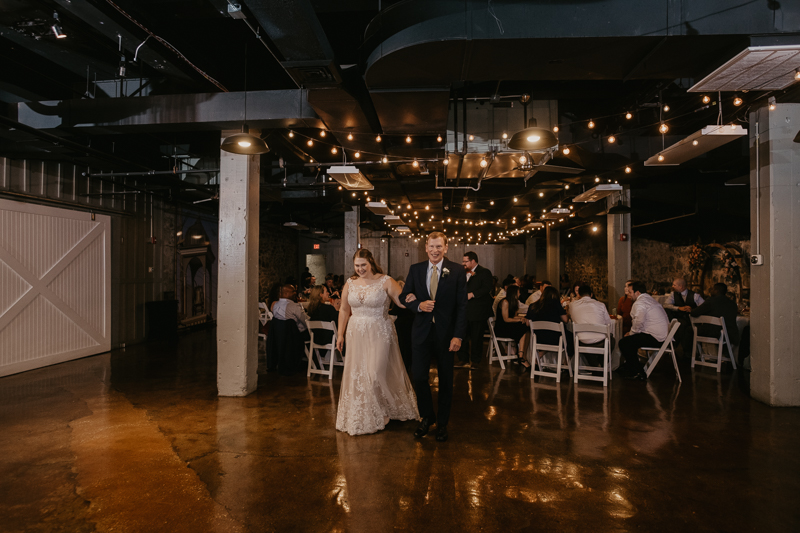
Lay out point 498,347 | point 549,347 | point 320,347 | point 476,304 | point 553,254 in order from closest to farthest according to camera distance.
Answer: point 549,347 → point 320,347 → point 498,347 → point 476,304 → point 553,254

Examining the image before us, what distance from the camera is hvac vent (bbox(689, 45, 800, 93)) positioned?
3.13m

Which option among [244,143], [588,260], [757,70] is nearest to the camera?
[757,70]

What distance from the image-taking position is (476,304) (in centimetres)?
691

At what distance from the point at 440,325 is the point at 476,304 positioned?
3.36m

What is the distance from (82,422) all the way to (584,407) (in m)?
5.18

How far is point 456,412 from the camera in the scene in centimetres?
444

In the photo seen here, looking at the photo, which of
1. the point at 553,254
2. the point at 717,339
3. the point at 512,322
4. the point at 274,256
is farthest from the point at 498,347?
the point at 274,256

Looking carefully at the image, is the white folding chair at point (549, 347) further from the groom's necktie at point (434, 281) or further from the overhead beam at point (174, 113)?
the overhead beam at point (174, 113)

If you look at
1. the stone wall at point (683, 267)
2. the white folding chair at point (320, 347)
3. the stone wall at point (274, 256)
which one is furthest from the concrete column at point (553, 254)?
the white folding chair at point (320, 347)

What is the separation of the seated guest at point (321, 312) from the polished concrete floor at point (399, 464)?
100cm

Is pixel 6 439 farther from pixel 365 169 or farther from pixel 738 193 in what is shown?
pixel 738 193

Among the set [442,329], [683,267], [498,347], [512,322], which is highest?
[683,267]

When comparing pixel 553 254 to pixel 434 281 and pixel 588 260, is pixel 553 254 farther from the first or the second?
pixel 434 281

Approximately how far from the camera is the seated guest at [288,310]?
6.41 m
